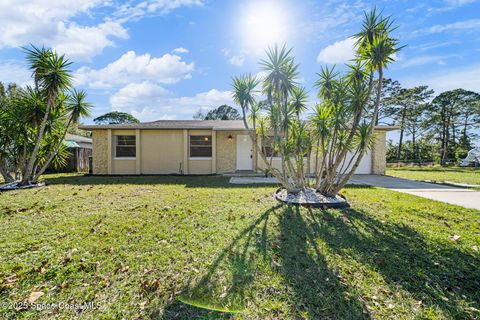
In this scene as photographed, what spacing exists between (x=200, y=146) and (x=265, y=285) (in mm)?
11448

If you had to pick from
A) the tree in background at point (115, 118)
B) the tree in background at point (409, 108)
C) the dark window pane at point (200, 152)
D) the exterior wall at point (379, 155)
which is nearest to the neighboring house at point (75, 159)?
the dark window pane at point (200, 152)

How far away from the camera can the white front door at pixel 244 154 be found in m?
13.4

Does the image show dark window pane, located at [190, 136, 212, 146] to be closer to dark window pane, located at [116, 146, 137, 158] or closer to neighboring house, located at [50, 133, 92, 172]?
dark window pane, located at [116, 146, 137, 158]

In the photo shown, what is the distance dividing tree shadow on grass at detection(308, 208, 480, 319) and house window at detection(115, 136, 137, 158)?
12063 millimetres

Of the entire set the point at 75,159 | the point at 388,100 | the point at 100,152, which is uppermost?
the point at 388,100

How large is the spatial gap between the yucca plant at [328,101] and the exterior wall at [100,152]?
10.4 m

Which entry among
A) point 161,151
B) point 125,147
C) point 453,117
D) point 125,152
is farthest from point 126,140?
point 453,117

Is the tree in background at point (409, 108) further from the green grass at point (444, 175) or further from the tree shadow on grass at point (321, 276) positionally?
the tree shadow on grass at point (321, 276)

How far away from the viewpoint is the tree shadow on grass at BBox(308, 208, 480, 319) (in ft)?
7.47

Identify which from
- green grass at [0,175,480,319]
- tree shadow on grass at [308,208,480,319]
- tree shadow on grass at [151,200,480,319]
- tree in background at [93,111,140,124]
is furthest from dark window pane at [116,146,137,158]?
tree in background at [93,111,140,124]

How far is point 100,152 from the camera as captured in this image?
1299 cm

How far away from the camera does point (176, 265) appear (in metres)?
2.80

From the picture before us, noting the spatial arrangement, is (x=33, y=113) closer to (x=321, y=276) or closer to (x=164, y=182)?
(x=164, y=182)

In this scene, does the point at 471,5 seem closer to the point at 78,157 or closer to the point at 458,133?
the point at 78,157
